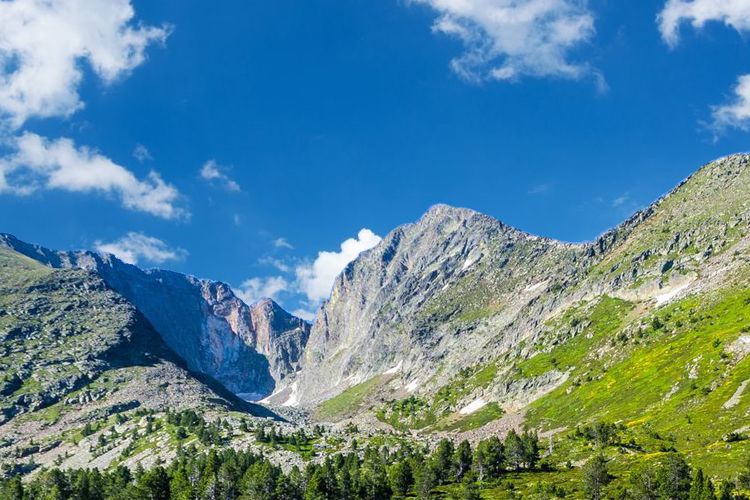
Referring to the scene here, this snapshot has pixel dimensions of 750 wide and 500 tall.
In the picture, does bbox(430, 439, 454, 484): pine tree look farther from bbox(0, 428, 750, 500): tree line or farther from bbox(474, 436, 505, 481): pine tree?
bbox(474, 436, 505, 481): pine tree

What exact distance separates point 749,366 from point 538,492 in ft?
267

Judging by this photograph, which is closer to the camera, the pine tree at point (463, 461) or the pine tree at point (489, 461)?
the pine tree at point (489, 461)

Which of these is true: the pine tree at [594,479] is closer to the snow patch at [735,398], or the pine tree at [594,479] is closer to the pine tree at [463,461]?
the pine tree at [463,461]

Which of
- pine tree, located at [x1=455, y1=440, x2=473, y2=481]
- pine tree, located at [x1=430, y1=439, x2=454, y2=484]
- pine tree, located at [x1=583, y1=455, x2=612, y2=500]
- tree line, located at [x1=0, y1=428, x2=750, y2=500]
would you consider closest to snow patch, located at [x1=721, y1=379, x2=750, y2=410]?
tree line, located at [x1=0, y1=428, x2=750, y2=500]

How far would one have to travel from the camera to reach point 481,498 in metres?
128

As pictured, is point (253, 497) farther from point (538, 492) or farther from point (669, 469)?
point (669, 469)

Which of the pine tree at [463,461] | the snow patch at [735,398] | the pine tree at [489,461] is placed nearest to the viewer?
the snow patch at [735,398]

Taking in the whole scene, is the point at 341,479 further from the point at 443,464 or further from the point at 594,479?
the point at 594,479

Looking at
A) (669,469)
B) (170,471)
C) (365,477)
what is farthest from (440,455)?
(170,471)

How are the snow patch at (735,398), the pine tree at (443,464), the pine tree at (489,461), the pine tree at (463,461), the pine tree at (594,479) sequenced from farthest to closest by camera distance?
the pine tree at (463,461) → the pine tree at (443,464) → the pine tree at (489,461) → the snow patch at (735,398) → the pine tree at (594,479)

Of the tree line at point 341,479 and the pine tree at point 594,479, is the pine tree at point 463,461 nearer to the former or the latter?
the tree line at point 341,479

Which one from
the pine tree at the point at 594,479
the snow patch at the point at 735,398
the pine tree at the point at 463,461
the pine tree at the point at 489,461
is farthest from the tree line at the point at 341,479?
the snow patch at the point at 735,398

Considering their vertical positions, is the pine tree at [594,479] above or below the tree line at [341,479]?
below

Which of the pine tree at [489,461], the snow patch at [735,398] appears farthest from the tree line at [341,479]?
the snow patch at [735,398]
